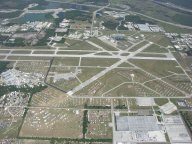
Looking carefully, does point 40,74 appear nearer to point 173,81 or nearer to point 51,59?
point 51,59

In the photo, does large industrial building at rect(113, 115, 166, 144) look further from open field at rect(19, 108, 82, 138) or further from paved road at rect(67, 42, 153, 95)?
paved road at rect(67, 42, 153, 95)

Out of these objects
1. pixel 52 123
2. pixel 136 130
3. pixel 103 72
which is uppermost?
pixel 136 130

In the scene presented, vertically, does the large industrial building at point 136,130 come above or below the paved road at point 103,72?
above

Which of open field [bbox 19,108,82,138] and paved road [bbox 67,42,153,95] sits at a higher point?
paved road [bbox 67,42,153,95]

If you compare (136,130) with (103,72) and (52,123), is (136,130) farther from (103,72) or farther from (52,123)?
(103,72)

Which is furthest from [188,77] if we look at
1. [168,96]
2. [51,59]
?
[51,59]

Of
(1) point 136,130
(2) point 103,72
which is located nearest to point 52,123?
(1) point 136,130

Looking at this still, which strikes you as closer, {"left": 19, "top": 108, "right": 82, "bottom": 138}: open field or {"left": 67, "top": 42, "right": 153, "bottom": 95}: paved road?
{"left": 19, "top": 108, "right": 82, "bottom": 138}: open field

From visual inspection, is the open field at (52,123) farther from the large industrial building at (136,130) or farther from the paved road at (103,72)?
the paved road at (103,72)

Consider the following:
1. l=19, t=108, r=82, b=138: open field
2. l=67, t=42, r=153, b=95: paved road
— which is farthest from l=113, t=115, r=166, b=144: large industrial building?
l=67, t=42, r=153, b=95: paved road

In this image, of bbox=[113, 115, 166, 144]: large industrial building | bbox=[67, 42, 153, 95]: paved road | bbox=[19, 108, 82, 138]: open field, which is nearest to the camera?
bbox=[113, 115, 166, 144]: large industrial building

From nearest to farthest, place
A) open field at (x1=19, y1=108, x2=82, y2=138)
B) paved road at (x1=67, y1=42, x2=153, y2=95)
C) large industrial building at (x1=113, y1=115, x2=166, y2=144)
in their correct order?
large industrial building at (x1=113, y1=115, x2=166, y2=144)
open field at (x1=19, y1=108, x2=82, y2=138)
paved road at (x1=67, y1=42, x2=153, y2=95)

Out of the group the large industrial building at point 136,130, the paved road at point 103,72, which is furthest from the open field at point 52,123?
the paved road at point 103,72

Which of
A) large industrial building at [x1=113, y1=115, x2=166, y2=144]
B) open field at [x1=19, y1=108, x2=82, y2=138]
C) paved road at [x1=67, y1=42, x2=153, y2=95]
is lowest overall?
open field at [x1=19, y1=108, x2=82, y2=138]
